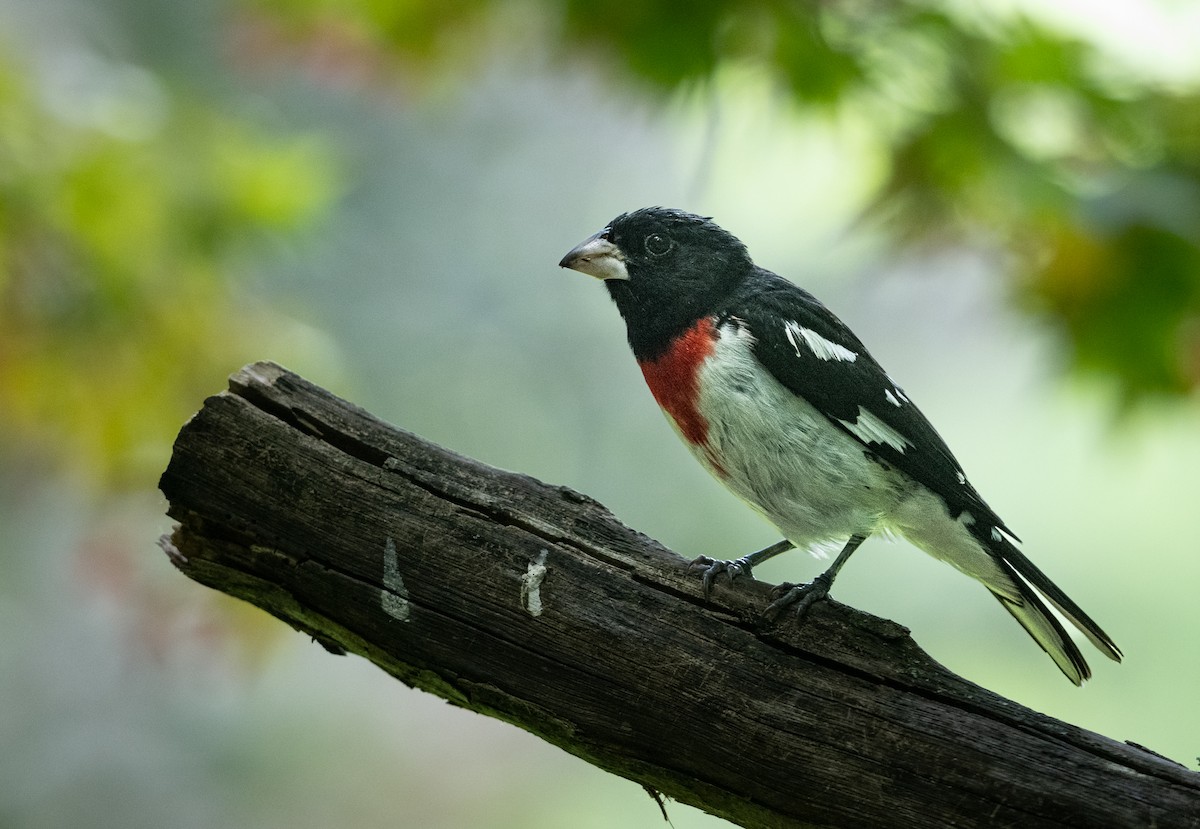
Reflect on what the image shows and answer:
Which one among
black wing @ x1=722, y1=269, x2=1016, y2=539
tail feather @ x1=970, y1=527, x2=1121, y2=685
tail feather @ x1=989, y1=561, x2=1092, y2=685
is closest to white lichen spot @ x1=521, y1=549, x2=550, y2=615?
black wing @ x1=722, y1=269, x2=1016, y2=539

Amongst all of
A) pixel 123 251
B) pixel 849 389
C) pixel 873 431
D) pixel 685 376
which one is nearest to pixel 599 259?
pixel 685 376

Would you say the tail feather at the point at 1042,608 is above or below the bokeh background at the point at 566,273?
below

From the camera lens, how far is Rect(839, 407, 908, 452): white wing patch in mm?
2984

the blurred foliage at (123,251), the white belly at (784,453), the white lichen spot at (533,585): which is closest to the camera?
the white lichen spot at (533,585)

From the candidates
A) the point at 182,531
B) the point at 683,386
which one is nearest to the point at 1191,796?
the point at 683,386

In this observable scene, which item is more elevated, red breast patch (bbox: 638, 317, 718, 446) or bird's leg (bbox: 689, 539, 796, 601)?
red breast patch (bbox: 638, 317, 718, 446)

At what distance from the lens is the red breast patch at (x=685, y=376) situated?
3.02 m

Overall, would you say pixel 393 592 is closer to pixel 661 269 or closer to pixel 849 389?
pixel 661 269

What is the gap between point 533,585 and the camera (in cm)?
276

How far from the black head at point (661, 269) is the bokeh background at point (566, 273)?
0.57 meters

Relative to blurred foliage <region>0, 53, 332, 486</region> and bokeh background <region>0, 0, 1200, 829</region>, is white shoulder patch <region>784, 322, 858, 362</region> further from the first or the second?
blurred foliage <region>0, 53, 332, 486</region>

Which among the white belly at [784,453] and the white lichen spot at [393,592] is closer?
the white lichen spot at [393,592]

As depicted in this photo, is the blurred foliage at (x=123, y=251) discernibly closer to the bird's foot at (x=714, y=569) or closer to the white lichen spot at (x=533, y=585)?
the white lichen spot at (x=533, y=585)

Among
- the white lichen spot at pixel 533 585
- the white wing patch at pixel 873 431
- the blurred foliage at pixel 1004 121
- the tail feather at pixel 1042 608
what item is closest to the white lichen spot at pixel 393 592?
the white lichen spot at pixel 533 585
